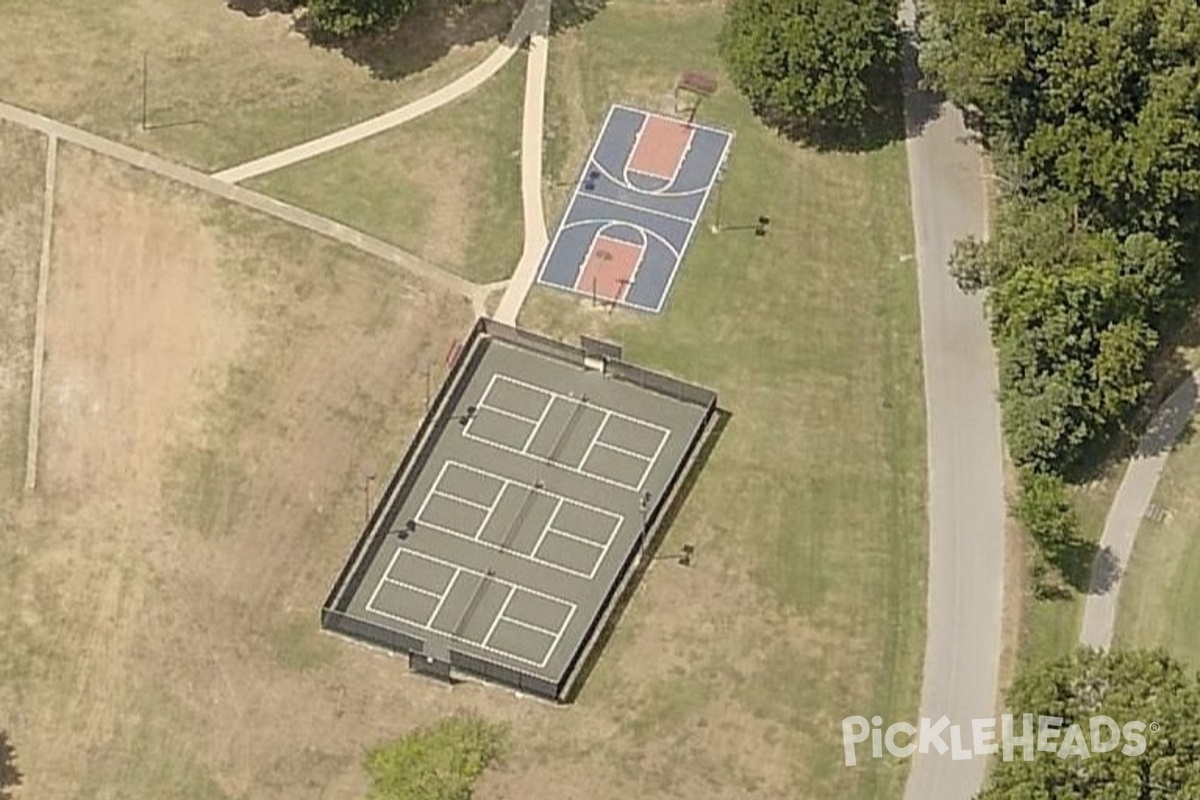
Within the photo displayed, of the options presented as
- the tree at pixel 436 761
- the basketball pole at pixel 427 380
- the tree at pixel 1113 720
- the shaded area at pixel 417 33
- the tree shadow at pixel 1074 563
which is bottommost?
the tree at pixel 436 761

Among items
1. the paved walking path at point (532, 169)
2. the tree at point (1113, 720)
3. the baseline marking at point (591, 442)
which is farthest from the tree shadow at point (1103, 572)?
the paved walking path at point (532, 169)

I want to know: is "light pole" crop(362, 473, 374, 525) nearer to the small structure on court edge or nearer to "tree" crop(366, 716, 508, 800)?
the small structure on court edge

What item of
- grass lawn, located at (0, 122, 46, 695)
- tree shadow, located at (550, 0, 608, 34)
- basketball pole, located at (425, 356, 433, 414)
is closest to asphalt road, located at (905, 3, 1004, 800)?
tree shadow, located at (550, 0, 608, 34)

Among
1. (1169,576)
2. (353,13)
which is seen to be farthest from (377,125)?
(1169,576)

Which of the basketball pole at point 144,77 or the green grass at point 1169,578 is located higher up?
the green grass at point 1169,578

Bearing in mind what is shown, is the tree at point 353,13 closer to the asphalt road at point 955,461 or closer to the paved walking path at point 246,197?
the paved walking path at point 246,197

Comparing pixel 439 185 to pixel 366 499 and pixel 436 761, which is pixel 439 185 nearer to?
pixel 366 499

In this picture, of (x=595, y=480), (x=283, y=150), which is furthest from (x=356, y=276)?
(x=595, y=480)

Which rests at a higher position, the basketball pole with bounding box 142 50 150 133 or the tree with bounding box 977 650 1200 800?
the tree with bounding box 977 650 1200 800
